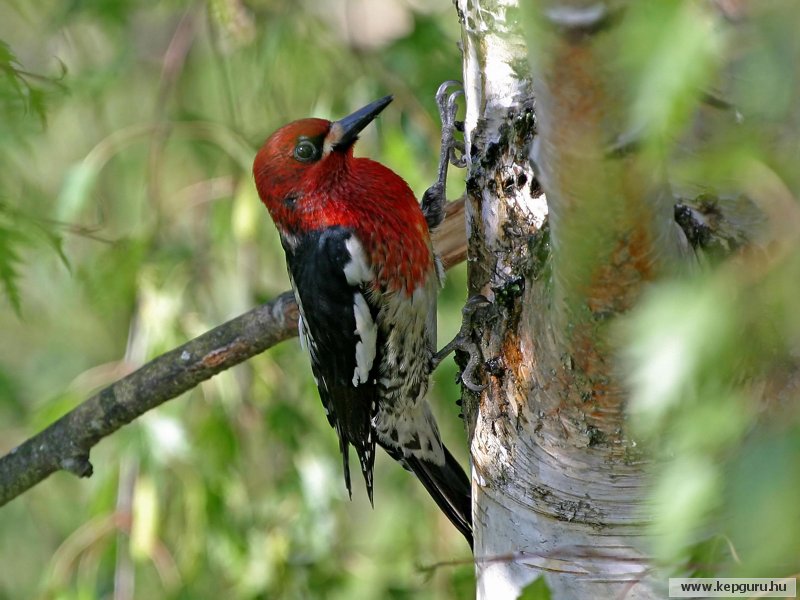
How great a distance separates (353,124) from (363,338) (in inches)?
25.0

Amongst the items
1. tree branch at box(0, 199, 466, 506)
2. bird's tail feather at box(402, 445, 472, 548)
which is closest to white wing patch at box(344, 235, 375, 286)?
tree branch at box(0, 199, 466, 506)

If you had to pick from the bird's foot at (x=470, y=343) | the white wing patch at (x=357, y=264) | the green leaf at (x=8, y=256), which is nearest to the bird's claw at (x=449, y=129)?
the white wing patch at (x=357, y=264)

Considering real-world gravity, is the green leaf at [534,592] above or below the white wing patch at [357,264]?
above

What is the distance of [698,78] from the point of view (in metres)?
0.66

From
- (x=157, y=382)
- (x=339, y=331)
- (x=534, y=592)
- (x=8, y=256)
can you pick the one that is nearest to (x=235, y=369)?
(x=339, y=331)

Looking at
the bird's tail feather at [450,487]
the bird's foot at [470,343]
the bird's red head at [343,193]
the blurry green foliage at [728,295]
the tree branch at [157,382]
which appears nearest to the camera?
the blurry green foliage at [728,295]

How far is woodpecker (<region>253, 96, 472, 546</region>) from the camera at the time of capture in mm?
2604

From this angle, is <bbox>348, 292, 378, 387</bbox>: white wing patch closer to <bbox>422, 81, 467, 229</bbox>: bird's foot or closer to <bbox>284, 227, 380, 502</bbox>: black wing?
<bbox>284, 227, 380, 502</bbox>: black wing

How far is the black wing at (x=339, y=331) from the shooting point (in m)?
2.65

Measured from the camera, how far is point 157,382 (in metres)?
2.45

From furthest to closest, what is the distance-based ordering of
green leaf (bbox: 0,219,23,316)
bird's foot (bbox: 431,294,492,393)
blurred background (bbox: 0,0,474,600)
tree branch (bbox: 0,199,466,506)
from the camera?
blurred background (bbox: 0,0,474,600), tree branch (bbox: 0,199,466,506), bird's foot (bbox: 431,294,492,393), green leaf (bbox: 0,219,23,316)

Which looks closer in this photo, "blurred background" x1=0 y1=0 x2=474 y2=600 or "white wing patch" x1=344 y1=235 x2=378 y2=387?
"white wing patch" x1=344 y1=235 x2=378 y2=387

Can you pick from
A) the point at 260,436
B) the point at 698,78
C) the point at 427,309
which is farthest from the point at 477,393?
the point at 260,436

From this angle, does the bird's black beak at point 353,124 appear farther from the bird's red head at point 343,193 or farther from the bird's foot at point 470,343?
the bird's foot at point 470,343
